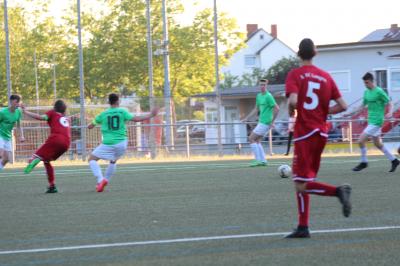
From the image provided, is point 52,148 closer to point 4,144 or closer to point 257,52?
point 4,144

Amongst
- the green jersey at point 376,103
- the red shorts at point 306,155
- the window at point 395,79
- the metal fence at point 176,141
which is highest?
the window at point 395,79


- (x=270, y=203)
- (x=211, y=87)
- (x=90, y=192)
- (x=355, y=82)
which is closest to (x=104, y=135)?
(x=90, y=192)

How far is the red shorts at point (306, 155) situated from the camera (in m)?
8.17

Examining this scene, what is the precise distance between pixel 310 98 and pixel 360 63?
48.3 m

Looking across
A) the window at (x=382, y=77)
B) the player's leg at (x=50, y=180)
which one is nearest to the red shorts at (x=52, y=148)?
the player's leg at (x=50, y=180)

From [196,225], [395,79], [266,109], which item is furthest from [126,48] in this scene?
[196,225]

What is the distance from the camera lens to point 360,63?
5553 centimetres

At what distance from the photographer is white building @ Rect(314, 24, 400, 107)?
5331cm

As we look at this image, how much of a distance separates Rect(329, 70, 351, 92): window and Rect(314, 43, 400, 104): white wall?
0.10 m

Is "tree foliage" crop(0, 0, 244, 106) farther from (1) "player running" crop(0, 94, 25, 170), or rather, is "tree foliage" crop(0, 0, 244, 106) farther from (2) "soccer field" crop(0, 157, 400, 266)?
(2) "soccer field" crop(0, 157, 400, 266)

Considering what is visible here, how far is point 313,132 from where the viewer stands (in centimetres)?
818

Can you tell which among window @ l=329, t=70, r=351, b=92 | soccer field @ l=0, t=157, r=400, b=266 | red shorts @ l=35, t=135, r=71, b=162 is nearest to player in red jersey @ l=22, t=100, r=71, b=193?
red shorts @ l=35, t=135, r=71, b=162

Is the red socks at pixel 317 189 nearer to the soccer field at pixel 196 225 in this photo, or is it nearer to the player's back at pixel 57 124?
the soccer field at pixel 196 225

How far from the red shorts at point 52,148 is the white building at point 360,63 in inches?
1527
